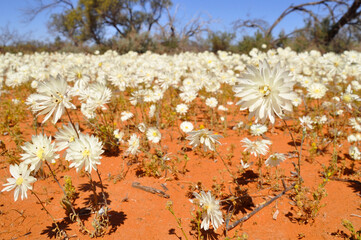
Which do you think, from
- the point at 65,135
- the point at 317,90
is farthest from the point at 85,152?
the point at 317,90

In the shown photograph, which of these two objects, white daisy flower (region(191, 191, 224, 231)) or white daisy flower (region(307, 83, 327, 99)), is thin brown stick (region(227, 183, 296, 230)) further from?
white daisy flower (region(307, 83, 327, 99))

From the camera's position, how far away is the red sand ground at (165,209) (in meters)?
2.15

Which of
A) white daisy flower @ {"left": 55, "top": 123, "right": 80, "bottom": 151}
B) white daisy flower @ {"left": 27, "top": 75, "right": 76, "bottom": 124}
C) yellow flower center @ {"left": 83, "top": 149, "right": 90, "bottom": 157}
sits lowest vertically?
yellow flower center @ {"left": 83, "top": 149, "right": 90, "bottom": 157}

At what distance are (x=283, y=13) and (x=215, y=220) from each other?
23.0 meters

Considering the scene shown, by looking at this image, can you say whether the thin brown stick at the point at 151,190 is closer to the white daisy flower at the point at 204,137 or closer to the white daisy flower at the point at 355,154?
the white daisy flower at the point at 204,137

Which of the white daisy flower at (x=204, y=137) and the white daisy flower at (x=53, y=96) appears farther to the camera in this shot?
the white daisy flower at (x=204, y=137)

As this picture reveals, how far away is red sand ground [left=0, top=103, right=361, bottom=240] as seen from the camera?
2150 millimetres

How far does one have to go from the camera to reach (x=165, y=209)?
8.19ft

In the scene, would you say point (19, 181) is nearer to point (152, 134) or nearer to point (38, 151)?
point (38, 151)

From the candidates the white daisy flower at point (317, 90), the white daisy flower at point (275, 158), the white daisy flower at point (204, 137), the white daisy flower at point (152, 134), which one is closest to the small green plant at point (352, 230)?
the white daisy flower at point (275, 158)

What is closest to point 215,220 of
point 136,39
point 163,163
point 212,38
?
point 163,163

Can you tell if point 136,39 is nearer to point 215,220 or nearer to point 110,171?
point 110,171

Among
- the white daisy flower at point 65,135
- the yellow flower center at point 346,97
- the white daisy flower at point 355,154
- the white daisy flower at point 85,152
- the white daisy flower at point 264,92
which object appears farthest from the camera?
the yellow flower center at point 346,97

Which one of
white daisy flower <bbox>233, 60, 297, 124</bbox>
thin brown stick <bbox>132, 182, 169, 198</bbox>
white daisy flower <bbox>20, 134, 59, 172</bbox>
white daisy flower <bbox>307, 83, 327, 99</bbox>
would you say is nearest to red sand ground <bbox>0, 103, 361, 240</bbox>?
thin brown stick <bbox>132, 182, 169, 198</bbox>
